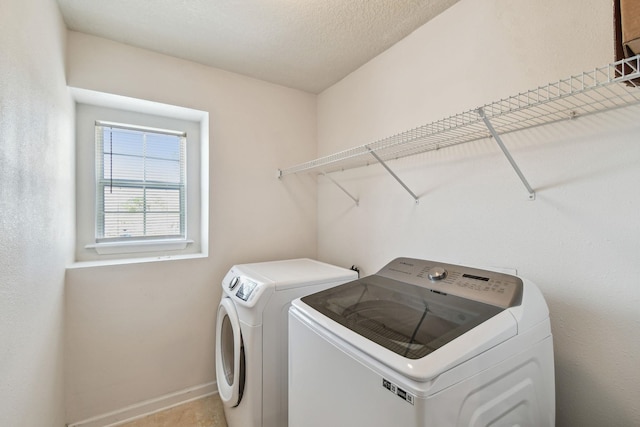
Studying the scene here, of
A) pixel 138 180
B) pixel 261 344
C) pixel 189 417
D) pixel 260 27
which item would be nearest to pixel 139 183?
pixel 138 180

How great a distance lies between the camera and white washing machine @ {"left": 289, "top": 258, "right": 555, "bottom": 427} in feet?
2.29

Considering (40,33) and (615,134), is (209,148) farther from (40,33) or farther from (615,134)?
(615,134)

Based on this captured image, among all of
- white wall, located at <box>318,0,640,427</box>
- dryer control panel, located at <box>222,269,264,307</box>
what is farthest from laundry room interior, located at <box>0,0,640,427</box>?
dryer control panel, located at <box>222,269,264,307</box>

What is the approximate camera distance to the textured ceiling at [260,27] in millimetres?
1510

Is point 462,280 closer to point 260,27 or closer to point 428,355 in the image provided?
point 428,355

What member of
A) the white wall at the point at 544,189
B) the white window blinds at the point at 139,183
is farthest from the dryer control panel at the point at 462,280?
the white window blinds at the point at 139,183

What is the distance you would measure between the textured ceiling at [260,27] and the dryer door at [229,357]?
1.69 m

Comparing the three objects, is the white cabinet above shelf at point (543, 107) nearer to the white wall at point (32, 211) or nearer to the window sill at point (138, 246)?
the white wall at point (32, 211)

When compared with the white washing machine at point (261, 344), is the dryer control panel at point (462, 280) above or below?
above

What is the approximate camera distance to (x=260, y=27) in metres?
1.69

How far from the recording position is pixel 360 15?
158cm

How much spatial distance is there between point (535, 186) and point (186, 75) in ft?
7.56

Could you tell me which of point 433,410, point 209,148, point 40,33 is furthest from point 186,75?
point 433,410

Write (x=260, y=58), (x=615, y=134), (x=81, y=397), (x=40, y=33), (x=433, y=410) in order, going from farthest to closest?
(x=260, y=58) → (x=81, y=397) → (x=40, y=33) → (x=615, y=134) → (x=433, y=410)
